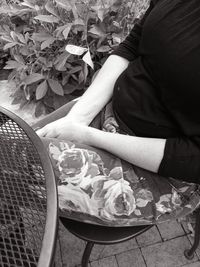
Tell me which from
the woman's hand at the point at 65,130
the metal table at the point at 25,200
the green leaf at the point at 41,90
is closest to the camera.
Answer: the metal table at the point at 25,200

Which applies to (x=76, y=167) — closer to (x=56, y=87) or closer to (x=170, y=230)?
(x=170, y=230)

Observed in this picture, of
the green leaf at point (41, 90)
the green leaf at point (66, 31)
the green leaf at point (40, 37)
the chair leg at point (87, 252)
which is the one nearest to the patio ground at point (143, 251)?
the chair leg at point (87, 252)

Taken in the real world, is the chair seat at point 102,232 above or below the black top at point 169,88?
below

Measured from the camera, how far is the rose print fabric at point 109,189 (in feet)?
4.10

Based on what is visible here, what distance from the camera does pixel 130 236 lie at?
1298 mm

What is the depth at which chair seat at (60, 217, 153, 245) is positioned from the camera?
1.29 m

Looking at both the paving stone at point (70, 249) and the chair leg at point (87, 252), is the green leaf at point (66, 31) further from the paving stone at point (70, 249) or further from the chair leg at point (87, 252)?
the chair leg at point (87, 252)

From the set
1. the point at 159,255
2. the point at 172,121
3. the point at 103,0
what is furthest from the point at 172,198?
the point at 103,0

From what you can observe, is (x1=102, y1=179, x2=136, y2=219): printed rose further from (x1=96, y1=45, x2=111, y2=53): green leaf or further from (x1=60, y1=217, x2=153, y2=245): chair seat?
(x1=96, y1=45, x2=111, y2=53): green leaf

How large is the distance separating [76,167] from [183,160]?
37 cm

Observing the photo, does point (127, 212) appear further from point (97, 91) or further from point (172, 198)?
point (97, 91)

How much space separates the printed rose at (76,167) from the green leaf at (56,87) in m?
1.24

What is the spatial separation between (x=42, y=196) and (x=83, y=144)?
0.41 meters

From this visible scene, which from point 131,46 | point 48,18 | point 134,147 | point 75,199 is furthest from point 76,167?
point 48,18
